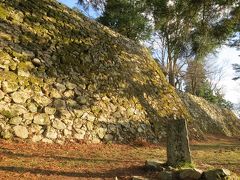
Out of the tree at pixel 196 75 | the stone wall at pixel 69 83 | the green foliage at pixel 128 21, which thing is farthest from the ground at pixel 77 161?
the tree at pixel 196 75

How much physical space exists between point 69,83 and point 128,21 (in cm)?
1612

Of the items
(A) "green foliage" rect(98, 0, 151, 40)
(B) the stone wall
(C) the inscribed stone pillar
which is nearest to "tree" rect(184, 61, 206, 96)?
(A) "green foliage" rect(98, 0, 151, 40)

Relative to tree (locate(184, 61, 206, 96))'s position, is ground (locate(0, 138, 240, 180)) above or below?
below

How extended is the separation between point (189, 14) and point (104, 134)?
769 centimetres

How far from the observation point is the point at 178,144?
30.8 feet

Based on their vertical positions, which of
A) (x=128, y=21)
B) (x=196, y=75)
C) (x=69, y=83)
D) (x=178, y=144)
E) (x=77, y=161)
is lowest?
(x=77, y=161)

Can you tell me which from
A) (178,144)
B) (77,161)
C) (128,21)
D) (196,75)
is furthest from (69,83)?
(196,75)

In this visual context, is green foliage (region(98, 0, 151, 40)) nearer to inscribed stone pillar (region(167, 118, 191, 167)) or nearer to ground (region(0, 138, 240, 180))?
ground (region(0, 138, 240, 180))

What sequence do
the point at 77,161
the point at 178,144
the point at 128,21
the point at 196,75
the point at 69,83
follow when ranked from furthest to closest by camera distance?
the point at 196,75, the point at 128,21, the point at 69,83, the point at 77,161, the point at 178,144

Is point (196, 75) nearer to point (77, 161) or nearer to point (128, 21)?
point (128, 21)

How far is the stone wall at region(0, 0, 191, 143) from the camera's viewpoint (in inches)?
481

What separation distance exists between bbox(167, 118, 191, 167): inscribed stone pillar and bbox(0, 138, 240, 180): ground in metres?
0.83

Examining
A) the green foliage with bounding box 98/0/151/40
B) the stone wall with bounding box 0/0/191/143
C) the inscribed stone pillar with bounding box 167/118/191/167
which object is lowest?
the inscribed stone pillar with bounding box 167/118/191/167

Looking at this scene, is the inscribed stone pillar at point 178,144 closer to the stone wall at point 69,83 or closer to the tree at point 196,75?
the stone wall at point 69,83
